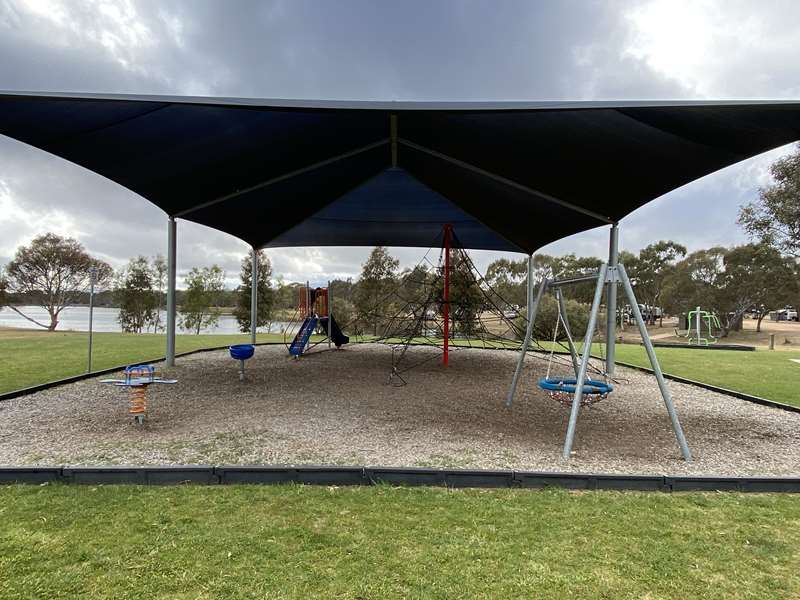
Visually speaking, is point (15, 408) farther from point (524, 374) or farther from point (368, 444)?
point (524, 374)

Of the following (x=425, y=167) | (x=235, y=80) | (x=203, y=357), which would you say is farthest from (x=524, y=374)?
(x=235, y=80)

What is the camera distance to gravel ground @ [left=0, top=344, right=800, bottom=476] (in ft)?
12.1

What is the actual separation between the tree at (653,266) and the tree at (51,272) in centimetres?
3742

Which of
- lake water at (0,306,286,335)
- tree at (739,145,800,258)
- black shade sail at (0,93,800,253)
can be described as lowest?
lake water at (0,306,286,335)

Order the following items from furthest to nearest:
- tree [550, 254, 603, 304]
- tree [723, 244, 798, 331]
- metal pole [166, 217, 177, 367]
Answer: tree [550, 254, 603, 304] < tree [723, 244, 798, 331] < metal pole [166, 217, 177, 367]

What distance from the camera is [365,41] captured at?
9.19 m

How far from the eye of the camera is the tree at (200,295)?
98.9 feet

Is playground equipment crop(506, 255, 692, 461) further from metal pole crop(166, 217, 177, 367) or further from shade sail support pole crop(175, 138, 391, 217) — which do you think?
metal pole crop(166, 217, 177, 367)

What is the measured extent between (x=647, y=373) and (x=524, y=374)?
8.12 feet

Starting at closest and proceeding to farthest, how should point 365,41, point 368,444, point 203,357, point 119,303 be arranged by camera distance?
1. point 368,444
2. point 365,41
3. point 203,357
4. point 119,303

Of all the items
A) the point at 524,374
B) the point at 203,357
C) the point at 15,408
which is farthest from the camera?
the point at 203,357

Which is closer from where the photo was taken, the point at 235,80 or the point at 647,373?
the point at 647,373

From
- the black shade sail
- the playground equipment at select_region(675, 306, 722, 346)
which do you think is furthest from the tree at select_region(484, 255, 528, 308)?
the black shade sail

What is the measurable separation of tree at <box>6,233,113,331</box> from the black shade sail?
28.4m
